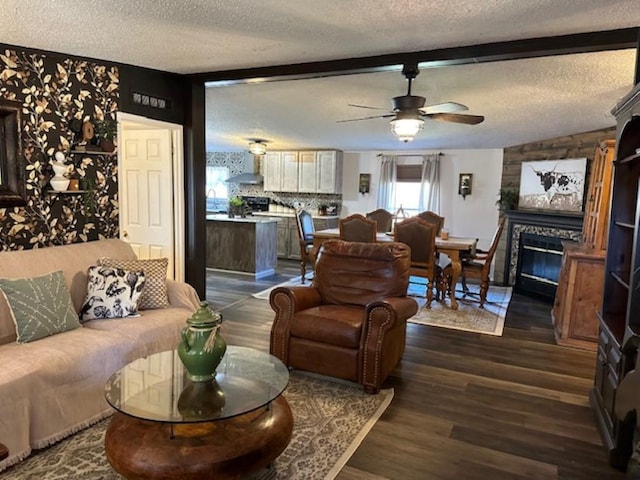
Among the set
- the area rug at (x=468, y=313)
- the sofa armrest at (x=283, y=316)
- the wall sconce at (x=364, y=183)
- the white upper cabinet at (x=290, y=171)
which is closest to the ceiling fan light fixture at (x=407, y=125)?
the sofa armrest at (x=283, y=316)

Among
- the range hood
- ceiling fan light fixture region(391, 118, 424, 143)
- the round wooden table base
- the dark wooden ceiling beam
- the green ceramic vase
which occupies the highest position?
the dark wooden ceiling beam

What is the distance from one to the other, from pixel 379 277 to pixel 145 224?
274cm

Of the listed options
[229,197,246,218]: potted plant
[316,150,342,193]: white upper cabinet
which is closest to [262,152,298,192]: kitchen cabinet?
[316,150,342,193]: white upper cabinet

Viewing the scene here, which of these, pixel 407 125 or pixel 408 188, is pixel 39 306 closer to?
pixel 407 125

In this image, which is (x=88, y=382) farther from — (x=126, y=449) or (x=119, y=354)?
(x=126, y=449)

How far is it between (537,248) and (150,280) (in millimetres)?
5260

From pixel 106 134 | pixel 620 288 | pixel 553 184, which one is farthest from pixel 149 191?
pixel 553 184

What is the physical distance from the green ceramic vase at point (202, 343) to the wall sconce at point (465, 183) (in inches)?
250

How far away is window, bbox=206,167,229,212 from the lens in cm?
998

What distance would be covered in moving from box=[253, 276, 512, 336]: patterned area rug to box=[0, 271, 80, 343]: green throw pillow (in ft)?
9.76

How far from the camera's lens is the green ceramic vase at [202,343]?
7.00ft

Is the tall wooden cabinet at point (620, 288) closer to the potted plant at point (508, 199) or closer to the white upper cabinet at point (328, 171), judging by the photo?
the potted plant at point (508, 199)

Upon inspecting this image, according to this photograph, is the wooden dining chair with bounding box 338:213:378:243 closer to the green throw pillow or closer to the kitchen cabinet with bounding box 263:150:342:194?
the kitchen cabinet with bounding box 263:150:342:194

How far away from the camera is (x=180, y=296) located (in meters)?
3.50
